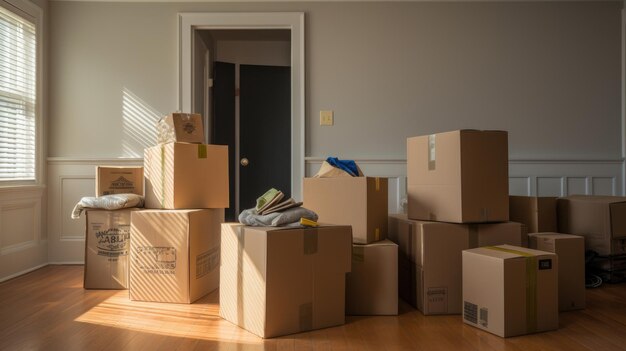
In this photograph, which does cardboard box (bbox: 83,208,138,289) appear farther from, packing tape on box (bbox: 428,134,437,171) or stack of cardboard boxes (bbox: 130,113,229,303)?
packing tape on box (bbox: 428,134,437,171)

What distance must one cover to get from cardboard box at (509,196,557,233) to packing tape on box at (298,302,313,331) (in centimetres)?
170

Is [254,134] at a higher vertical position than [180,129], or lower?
higher

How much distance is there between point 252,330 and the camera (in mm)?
2055

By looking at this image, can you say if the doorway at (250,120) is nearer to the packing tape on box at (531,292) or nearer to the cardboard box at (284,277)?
the cardboard box at (284,277)

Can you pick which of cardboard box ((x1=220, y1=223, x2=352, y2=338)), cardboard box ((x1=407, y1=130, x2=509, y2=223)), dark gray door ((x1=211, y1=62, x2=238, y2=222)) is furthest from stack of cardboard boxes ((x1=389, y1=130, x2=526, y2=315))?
dark gray door ((x1=211, y1=62, x2=238, y2=222))

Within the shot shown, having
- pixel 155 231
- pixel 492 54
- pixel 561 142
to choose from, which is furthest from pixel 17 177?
pixel 561 142

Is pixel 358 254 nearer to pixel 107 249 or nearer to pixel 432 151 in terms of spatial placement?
pixel 432 151

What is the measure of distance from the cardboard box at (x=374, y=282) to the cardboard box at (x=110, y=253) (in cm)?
143

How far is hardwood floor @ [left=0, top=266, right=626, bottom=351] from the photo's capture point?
1914 mm

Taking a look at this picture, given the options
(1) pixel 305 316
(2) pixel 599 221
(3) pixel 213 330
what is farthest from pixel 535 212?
(3) pixel 213 330

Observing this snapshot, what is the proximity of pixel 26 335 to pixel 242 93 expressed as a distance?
3115 millimetres

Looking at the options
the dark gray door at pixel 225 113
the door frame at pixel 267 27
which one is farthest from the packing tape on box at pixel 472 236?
the dark gray door at pixel 225 113

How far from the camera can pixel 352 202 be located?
7.91 ft

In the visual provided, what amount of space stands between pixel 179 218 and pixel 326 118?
1558 mm
